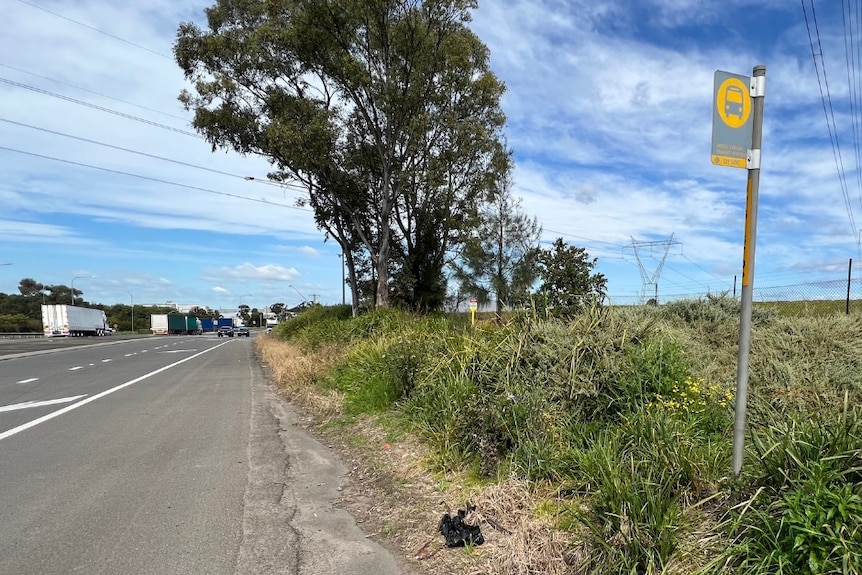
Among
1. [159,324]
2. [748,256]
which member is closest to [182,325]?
[159,324]

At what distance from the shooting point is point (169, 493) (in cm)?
545

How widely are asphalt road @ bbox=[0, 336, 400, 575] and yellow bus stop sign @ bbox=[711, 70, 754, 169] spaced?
3.55 meters

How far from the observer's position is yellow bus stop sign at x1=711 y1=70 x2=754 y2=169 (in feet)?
10.7

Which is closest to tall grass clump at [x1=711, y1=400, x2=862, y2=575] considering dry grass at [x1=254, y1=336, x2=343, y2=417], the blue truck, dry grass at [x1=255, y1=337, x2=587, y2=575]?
dry grass at [x1=255, y1=337, x2=587, y2=575]

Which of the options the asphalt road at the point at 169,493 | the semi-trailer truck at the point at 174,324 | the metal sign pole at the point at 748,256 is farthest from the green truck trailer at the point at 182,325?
the metal sign pole at the point at 748,256

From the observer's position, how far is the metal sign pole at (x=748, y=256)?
324 cm

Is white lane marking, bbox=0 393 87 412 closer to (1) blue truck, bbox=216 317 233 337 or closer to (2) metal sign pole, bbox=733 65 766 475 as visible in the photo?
(2) metal sign pole, bbox=733 65 766 475

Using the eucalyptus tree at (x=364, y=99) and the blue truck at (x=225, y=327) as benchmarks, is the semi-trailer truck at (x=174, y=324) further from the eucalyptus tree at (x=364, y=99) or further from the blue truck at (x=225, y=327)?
the eucalyptus tree at (x=364, y=99)

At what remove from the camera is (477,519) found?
428 cm

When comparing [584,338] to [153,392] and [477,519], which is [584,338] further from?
[153,392]

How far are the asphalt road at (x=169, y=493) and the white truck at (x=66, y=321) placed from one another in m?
56.5

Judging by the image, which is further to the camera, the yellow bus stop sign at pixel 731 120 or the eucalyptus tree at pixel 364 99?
the eucalyptus tree at pixel 364 99

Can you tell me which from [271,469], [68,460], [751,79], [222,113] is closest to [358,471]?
[271,469]

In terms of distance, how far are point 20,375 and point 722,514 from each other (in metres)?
19.4
